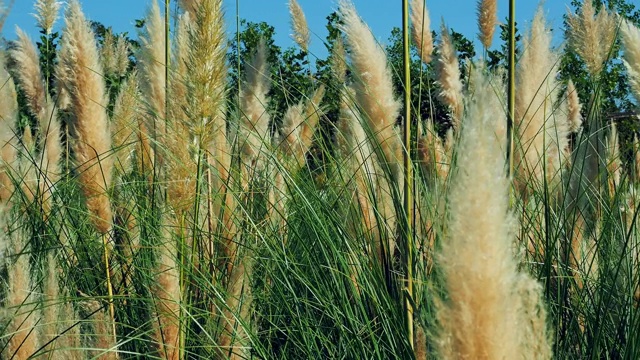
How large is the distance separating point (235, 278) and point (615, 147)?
278cm

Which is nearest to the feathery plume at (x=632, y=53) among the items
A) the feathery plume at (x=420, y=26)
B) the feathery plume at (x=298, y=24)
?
the feathery plume at (x=420, y=26)

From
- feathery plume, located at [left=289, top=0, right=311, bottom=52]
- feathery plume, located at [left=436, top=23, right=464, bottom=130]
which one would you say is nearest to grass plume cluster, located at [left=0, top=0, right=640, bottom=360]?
feathery plume, located at [left=436, top=23, right=464, bottom=130]

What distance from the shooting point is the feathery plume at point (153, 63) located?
373 cm

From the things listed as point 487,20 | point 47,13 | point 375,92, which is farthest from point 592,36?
point 47,13

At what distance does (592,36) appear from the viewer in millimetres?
4016

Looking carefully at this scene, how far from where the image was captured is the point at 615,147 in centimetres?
465

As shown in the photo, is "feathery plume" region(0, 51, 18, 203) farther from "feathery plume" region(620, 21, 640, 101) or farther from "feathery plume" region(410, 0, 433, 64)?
"feathery plume" region(620, 21, 640, 101)

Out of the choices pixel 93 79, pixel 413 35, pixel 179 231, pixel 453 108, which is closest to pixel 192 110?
pixel 179 231

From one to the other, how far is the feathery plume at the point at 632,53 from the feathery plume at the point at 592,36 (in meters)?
0.61

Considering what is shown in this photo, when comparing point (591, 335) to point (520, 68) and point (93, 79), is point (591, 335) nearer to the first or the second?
point (520, 68)

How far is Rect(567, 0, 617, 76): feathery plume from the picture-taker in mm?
3930

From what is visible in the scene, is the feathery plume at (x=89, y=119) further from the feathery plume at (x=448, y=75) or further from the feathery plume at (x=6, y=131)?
the feathery plume at (x=448, y=75)

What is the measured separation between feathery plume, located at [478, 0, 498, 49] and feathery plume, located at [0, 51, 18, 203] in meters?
2.38

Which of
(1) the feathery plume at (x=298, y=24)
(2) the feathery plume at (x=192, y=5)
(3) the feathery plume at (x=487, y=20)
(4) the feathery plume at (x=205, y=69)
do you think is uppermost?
(1) the feathery plume at (x=298, y=24)
